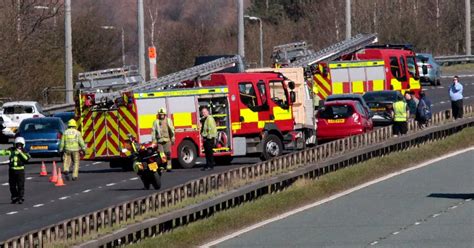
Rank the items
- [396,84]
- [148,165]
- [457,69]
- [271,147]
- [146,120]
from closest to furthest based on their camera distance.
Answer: [148,165], [146,120], [271,147], [396,84], [457,69]

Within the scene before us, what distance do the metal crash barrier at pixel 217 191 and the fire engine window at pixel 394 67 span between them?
15.7 meters

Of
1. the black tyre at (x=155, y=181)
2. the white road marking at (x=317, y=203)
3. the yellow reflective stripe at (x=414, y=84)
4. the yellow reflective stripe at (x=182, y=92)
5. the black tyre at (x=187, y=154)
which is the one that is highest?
the yellow reflective stripe at (x=414, y=84)

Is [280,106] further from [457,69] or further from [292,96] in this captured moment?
[457,69]

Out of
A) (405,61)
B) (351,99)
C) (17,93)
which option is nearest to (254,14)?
(17,93)

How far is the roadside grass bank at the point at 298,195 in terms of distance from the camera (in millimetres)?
24922

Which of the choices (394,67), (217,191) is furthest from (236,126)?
(394,67)

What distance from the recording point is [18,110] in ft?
196

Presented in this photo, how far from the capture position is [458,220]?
27.0 m

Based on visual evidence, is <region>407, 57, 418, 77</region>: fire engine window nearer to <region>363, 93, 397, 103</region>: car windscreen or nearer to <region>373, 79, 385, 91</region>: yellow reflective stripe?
<region>373, 79, 385, 91</region>: yellow reflective stripe

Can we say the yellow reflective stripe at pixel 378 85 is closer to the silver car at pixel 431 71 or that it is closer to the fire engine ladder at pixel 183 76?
the fire engine ladder at pixel 183 76

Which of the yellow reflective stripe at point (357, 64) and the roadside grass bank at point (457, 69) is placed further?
the roadside grass bank at point (457, 69)

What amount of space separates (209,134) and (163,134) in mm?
1236

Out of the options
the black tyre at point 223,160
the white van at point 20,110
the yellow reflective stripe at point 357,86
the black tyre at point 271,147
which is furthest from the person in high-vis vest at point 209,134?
the white van at point 20,110

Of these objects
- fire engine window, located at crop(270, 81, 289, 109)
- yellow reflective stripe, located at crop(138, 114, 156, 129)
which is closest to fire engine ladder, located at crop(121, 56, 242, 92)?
yellow reflective stripe, located at crop(138, 114, 156, 129)
